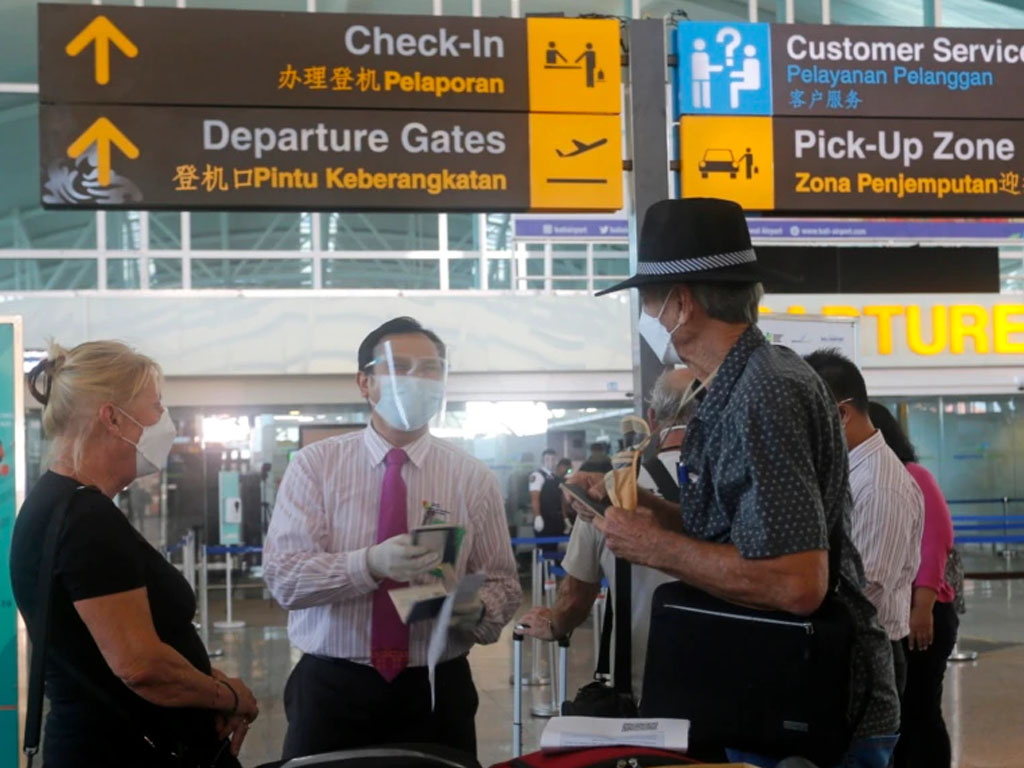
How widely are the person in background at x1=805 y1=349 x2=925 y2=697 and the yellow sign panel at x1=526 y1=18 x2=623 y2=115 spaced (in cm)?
129

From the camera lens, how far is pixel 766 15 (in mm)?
16047

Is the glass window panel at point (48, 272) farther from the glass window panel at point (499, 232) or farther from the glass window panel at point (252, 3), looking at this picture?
the glass window panel at point (499, 232)

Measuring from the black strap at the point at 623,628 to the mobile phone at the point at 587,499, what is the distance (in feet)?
0.71

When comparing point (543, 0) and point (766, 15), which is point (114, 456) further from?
point (766, 15)

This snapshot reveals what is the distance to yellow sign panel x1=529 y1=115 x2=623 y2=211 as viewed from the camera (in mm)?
4195

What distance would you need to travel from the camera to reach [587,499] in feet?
8.37

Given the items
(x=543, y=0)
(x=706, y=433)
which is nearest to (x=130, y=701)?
(x=706, y=433)

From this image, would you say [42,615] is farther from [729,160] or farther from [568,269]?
[568,269]

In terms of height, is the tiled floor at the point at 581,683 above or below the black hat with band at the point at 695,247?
below

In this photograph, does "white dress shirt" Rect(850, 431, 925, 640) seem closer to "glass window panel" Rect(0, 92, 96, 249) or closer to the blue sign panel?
the blue sign panel

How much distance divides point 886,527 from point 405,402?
5.42 ft

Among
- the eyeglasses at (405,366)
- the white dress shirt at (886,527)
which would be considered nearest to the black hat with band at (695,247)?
the eyeglasses at (405,366)

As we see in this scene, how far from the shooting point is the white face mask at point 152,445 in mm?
2838

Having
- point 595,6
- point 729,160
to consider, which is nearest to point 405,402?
point 729,160
